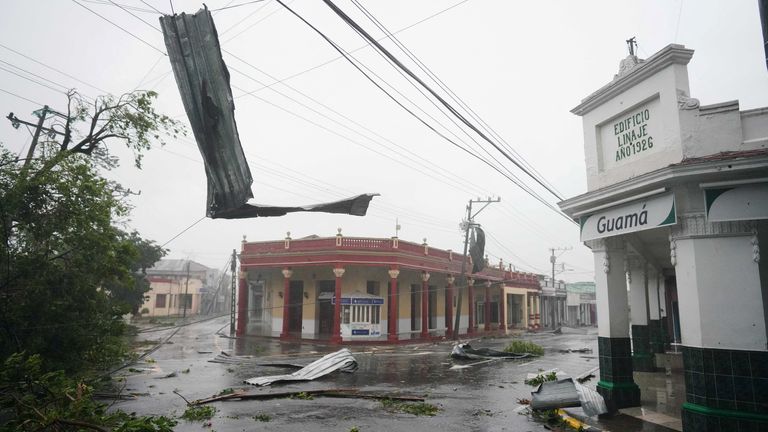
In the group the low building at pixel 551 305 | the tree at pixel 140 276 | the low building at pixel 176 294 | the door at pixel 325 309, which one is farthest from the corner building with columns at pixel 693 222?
the low building at pixel 551 305

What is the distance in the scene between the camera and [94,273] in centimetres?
1080

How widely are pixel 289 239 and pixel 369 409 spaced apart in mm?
20535

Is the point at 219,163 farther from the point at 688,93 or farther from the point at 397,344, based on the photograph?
the point at 397,344

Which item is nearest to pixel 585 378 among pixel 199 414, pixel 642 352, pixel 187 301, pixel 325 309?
pixel 642 352

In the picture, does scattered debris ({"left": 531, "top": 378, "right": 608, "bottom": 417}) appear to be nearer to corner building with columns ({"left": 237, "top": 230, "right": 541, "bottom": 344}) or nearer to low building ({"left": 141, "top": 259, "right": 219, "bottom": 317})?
corner building with columns ({"left": 237, "top": 230, "right": 541, "bottom": 344})

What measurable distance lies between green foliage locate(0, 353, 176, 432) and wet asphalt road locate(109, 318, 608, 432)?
166cm

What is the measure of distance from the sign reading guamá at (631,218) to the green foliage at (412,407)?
15.5 ft

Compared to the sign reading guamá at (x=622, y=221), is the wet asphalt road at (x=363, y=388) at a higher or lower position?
lower

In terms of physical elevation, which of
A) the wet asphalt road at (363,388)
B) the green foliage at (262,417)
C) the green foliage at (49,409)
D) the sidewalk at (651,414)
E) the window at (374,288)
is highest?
the window at (374,288)

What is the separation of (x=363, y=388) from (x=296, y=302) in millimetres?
18882

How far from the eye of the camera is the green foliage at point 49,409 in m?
5.51

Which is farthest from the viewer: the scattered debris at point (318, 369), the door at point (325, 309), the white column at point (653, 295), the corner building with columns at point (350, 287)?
the door at point (325, 309)

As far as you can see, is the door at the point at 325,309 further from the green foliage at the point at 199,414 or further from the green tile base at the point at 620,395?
the green tile base at the point at 620,395

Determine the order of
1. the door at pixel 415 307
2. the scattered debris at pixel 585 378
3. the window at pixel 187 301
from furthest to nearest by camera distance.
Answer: the window at pixel 187 301
the door at pixel 415 307
the scattered debris at pixel 585 378
